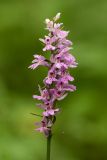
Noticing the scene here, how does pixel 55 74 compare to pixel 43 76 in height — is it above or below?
below

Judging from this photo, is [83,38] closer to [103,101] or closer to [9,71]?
[9,71]

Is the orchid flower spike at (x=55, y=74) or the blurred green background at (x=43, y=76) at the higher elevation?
the blurred green background at (x=43, y=76)

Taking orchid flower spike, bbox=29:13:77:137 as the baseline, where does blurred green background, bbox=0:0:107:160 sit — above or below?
above

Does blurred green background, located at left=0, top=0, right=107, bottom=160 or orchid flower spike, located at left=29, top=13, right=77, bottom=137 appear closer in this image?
orchid flower spike, located at left=29, top=13, right=77, bottom=137

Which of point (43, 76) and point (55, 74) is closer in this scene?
point (55, 74)

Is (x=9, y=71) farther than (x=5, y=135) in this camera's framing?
Yes

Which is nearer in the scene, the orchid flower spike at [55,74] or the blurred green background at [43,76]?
the orchid flower spike at [55,74]

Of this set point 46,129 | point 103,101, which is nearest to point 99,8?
point 103,101

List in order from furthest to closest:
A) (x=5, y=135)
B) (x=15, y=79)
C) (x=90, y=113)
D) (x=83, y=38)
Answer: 1. (x=83, y=38)
2. (x=15, y=79)
3. (x=90, y=113)
4. (x=5, y=135)
